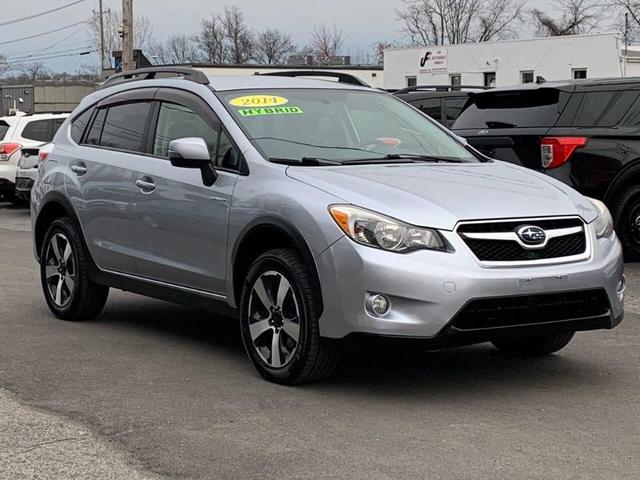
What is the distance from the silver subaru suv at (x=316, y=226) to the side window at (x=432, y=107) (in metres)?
7.14

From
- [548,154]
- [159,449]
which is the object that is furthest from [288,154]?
[548,154]

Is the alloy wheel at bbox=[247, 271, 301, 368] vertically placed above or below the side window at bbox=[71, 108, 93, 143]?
below

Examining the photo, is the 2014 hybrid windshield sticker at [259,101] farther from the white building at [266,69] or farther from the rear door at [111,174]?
the white building at [266,69]

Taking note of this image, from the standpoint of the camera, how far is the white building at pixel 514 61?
35.4m

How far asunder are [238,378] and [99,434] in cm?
123

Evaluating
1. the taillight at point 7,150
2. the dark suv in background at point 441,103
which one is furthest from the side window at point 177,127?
the taillight at point 7,150

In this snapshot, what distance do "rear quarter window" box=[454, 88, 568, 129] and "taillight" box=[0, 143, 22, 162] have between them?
33.5 feet

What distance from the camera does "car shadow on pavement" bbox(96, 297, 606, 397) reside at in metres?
5.84

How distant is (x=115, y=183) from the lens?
23.7 feet

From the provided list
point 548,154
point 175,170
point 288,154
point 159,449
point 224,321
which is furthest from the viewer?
point 548,154

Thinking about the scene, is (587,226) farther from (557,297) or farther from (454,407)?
(454,407)

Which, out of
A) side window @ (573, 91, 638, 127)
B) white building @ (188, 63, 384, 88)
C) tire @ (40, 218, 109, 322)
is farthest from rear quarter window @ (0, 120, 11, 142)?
white building @ (188, 63, 384, 88)

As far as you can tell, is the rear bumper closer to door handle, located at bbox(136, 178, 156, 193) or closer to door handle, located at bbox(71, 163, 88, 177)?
door handle, located at bbox(71, 163, 88, 177)

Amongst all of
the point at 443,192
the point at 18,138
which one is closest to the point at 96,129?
the point at 443,192
